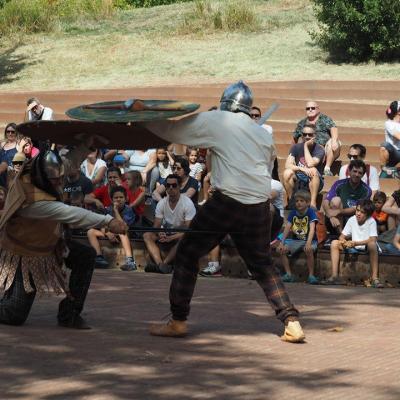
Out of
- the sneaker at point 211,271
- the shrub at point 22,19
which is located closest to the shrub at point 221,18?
the shrub at point 22,19

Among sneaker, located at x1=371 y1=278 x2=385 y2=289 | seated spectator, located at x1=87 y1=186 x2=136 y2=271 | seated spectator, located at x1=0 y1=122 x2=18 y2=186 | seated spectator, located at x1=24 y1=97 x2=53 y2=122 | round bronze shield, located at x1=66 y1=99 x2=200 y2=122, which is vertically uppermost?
round bronze shield, located at x1=66 y1=99 x2=200 y2=122

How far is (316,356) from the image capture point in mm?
8047

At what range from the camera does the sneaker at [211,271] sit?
44.5 ft

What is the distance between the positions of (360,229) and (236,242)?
4.82m

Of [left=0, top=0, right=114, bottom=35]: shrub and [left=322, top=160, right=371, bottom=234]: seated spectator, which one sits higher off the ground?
[left=0, top=0, right=114, bottom=35]: shrub

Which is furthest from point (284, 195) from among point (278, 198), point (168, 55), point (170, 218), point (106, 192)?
point (168, 55)

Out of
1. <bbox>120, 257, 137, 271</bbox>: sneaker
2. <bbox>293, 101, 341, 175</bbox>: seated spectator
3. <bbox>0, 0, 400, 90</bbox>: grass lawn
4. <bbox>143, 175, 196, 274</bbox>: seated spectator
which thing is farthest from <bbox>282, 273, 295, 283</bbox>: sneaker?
<bbox>0, 0, 400, 90</bbox>: grass lawn

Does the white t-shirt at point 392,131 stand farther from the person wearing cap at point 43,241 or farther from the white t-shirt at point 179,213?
the person wearing cap at point 43,241

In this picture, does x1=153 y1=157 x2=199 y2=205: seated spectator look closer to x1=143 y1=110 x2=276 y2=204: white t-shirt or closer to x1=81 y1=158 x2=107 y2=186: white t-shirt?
x1=81 y1=158 x2=107 y2=186: white t-shirt

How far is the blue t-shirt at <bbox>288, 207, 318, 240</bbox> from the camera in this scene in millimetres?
13427

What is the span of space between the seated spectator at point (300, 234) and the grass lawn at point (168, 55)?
8388 mm

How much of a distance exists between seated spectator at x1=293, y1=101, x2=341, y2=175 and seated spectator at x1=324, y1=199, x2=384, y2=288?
2524 millimetres

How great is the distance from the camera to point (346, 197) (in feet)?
46.1

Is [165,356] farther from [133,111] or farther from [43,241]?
[133,111]
